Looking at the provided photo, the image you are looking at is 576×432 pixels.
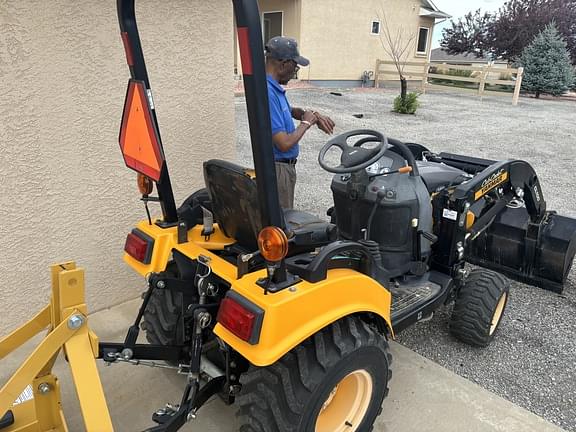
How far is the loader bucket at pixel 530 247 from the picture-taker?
12.2 feet

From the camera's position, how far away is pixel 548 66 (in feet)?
62.1

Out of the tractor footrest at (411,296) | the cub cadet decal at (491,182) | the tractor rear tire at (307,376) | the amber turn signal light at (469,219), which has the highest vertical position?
the cub cadet decal at (491,182)

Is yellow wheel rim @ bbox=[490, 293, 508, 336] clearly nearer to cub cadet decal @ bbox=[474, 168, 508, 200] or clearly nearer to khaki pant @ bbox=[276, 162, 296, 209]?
cub cadet decal @ bbox=[474, 168, 508, 200]

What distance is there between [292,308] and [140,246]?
3.21ft

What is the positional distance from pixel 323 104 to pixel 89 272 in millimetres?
10671

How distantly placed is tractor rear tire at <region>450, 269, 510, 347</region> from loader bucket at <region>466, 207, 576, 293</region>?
Answer: 22.7 inches

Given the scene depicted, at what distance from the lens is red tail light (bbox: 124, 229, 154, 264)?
2371 mm

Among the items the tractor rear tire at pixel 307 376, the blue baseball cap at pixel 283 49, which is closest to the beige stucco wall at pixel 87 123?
the blue baseball cap at pixel 283 49

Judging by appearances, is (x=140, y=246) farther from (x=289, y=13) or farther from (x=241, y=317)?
(x=289, y=13)

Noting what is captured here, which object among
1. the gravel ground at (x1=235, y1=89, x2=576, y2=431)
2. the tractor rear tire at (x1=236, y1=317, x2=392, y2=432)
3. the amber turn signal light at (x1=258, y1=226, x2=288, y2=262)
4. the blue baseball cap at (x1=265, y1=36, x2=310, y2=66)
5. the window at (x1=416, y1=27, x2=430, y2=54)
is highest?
the window at (x1=416, y1=27, x2=430, y2=54)

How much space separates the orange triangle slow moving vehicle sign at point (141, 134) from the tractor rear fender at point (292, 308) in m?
0.59

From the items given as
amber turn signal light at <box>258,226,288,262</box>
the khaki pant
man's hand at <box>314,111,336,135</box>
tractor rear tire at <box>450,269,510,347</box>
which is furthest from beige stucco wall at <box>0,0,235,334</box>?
tractor rear tire at <box>450,269,510,347</box>

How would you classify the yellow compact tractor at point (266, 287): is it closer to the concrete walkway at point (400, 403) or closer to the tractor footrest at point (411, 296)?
the tractor footrest at point (411, 296)

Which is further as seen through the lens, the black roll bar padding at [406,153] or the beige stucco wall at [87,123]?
the black roll bar padding at [406,153]
